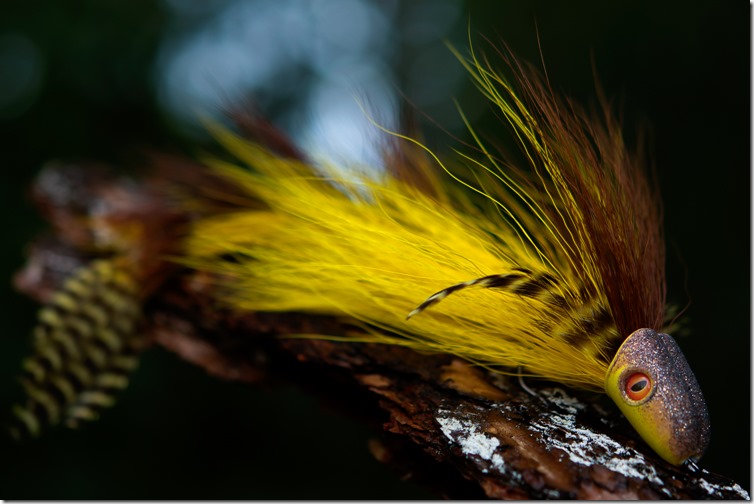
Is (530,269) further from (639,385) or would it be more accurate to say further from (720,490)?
(720,490)

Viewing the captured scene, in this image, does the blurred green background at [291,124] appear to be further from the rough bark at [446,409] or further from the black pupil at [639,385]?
the black pupil at [639,385]

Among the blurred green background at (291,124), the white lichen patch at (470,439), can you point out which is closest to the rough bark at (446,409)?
the white lichen patch at (470,439)

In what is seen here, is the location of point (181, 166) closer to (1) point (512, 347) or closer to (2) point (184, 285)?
(2) point (184, 285)

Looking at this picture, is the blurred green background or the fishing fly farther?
the blurred green background

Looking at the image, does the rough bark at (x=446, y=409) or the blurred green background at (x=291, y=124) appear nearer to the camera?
the rough bark at (x=446, y=409)

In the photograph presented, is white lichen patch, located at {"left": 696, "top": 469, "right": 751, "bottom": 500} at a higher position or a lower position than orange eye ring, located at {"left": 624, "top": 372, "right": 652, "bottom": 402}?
lower

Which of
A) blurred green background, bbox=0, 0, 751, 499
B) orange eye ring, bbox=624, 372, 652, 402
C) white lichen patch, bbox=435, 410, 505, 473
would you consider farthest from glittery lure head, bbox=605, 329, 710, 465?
blurred green background, bbox=0, 0, 751, 499

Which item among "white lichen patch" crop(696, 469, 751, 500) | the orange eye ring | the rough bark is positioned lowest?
the rough bark

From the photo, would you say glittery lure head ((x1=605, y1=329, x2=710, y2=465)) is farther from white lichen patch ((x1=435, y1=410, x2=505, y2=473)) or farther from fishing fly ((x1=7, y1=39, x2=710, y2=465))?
white lichen patch ((x1=435, y1=410, x2=505, y2=473))

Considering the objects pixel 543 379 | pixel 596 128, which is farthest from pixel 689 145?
pixel 543 379
